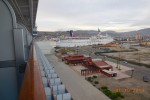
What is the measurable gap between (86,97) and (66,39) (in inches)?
2857

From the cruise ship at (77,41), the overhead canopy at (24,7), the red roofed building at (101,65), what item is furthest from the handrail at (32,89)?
the cruise ship at (77,41)

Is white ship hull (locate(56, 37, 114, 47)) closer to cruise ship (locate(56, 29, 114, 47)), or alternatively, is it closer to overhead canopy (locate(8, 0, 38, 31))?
cruise ship (locate(56, 29, 114, 47))

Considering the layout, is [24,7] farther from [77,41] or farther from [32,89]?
[77,41]

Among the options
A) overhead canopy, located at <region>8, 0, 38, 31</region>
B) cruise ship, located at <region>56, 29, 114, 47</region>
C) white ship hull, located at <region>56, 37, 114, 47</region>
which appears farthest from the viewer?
cruise ship, located at <region>56, 29, 114, 47</region>

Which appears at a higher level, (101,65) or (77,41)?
(77,41)

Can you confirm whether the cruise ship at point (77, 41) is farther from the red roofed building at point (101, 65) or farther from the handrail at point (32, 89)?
the handrail at point (32, 89)

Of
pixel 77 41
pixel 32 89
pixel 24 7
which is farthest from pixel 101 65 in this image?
pixel 77 41

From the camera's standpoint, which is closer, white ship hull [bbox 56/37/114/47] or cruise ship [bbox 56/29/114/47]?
white ship hull [bbox 56/37/114/47]

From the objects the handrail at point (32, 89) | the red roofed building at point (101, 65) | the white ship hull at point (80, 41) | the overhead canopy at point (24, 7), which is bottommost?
the red roofed building at point (101, 65)

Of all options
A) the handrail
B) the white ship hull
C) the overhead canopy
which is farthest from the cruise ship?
the handrail

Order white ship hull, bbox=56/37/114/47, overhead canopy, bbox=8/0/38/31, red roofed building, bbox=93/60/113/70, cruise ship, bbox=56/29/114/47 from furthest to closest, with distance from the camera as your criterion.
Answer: cruise ship, bbox=56/29/114/47 < white ship hull, bbox=56/37/114/47 < red roofed building, bbox=93/60/113/70 < overhead canopy, bbox=8/0/38/31

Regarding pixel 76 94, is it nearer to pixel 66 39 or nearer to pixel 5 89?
pixel 5 89

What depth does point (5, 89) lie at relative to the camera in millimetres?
4496

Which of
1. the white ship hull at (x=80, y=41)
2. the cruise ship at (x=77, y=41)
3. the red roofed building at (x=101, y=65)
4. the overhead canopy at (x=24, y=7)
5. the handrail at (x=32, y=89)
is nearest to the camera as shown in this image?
the handrail at (x=32, y=89)
